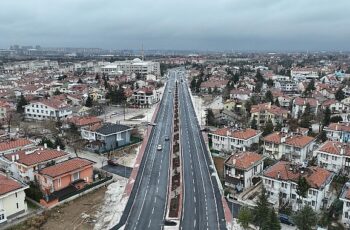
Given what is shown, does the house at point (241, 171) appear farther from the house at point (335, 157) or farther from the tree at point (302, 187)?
the house at point (335, 157)

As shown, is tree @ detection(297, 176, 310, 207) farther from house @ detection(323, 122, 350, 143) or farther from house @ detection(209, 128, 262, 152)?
house @ detection(323, 122, 350, 143)

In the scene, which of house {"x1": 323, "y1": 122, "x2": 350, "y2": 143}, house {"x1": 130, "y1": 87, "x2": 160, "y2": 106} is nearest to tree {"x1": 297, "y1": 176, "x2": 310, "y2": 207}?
house {"x1": 323, "y1": 122, "x2": 350, "y2": 143}

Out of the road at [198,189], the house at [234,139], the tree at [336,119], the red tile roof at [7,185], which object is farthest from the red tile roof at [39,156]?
the tree at [336,119]

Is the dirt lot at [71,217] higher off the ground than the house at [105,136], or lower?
lower

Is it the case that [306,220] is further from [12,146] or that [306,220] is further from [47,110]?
[47,110]

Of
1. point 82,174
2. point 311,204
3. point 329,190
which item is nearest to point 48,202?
point 82,174

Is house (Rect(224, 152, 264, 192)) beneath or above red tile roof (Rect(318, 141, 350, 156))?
beneath
